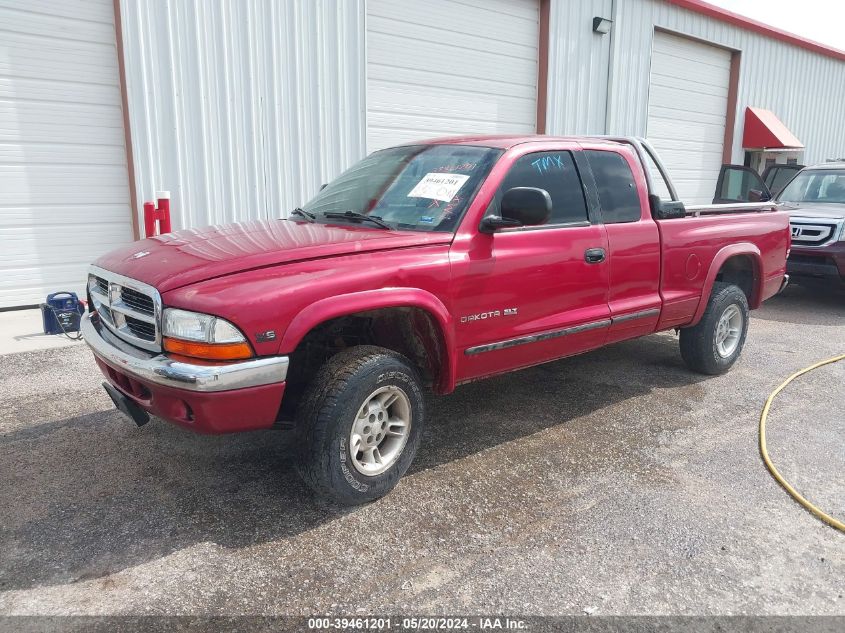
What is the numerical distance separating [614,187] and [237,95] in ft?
16.9

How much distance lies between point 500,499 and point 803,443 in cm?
212

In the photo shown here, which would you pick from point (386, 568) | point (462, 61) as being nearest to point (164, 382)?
point (386, 568)

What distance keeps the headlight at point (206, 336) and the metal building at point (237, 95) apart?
17.3 feet

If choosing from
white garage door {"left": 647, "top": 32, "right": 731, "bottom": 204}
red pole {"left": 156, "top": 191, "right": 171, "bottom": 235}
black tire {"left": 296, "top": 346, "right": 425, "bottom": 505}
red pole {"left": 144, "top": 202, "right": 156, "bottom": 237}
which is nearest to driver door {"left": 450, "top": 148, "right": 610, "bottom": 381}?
black tire {"left": 296, "top": 346, "right": 425, "bottom": 505}

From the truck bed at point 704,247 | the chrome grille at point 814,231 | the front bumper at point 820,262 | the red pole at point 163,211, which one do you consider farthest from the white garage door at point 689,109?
the red pole at point 163,211

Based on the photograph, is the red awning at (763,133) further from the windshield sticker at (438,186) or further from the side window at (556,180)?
the windshield sticker at (438,186)

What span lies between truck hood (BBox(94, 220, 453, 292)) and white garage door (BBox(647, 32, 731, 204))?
11.3m

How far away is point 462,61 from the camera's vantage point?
32.1 feet

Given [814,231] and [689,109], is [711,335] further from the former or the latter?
[689,109]

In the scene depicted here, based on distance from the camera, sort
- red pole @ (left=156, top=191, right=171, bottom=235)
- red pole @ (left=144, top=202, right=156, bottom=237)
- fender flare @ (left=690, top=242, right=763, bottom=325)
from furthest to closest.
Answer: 1. red pole @ (left=144, top=202, right=156, bottom=237)
2. red pole @ (left=156, top=191, right=171, bottom=235)
3. fender flare @ (left=690, top=242, right=763, bottom=325)

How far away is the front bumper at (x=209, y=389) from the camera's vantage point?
2676mm

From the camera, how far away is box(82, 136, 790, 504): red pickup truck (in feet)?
9.07

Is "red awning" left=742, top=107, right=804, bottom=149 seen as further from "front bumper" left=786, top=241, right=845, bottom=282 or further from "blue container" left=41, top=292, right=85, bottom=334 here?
"blue container" left=41, top=292, right=85, bottom=334

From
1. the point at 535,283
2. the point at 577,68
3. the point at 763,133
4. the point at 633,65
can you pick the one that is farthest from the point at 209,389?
the point at 763,133
